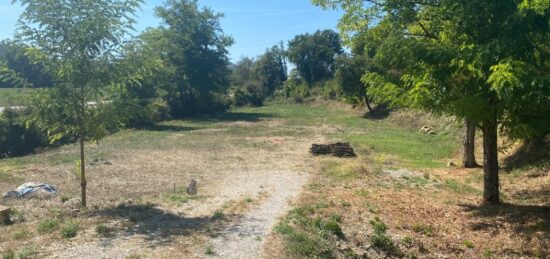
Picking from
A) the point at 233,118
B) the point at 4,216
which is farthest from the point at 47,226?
the point at 233,118

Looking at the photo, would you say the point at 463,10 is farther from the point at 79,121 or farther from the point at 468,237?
the point at 79,121

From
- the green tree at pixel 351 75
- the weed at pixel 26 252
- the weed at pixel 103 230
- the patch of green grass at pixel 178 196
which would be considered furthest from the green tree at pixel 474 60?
the green tree at pixel 351 75

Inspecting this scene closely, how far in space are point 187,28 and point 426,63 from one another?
183 feet

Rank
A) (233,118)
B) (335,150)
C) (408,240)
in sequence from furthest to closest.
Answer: (233,118), (335,150), (408,240)

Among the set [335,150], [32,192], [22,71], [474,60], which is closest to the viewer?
[474,60]

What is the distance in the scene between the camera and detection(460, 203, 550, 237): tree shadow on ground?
11.3 meters

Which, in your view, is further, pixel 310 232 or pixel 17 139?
pixel 17 139

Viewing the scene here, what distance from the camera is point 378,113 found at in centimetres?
5797

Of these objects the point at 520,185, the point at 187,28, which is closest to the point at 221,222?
the point at 520,185

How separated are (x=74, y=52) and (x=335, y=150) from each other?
16.4 metres

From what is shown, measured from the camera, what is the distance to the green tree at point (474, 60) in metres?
9.35

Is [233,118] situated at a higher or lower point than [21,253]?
higher

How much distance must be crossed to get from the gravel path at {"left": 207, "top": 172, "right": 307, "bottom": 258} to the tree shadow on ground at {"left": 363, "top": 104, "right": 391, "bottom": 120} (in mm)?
40946

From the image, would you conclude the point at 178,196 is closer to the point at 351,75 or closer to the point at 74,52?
the point at 74,52
